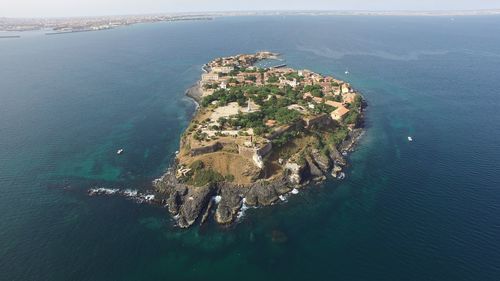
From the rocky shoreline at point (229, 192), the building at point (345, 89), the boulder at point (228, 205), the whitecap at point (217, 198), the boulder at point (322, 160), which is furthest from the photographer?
the building at point (345, 89)

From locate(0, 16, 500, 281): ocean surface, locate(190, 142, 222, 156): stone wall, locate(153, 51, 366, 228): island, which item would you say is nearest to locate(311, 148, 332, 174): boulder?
locate(153, 51, 366, 228): island

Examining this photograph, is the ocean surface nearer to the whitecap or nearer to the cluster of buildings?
the whitecap

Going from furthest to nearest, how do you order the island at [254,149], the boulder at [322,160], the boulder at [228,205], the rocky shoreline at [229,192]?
the boulder at [322,160]
the island at [254,149]
the rocky shoreline at [229,192]
the boulder at [228,205]

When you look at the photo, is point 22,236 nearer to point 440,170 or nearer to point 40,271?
point 40,271

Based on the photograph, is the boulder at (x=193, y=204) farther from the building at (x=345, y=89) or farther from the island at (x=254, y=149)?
the building at (x=345, y=89)

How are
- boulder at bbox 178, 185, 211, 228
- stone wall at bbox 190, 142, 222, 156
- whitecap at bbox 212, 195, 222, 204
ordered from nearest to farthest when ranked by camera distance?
boulder at bbox 178, 185, 211, 228, whitecap at bbox 212, 195, 222, 204, stone wall at bbox 190, 142, 222, 156

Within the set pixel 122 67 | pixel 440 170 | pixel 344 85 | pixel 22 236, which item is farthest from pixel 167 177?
pixel 122 67

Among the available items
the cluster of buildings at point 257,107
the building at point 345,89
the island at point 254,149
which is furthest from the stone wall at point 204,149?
the building at point 345,89

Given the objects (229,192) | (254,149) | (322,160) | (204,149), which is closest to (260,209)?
(229,192)
